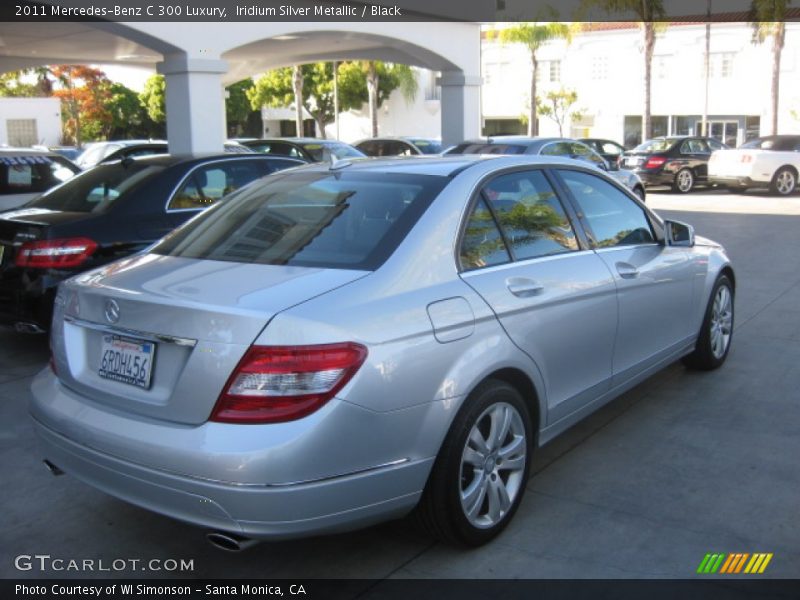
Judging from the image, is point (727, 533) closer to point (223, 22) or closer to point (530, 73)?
point (223, 22)

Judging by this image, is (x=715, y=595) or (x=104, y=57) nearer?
→ (x=715, y=595)

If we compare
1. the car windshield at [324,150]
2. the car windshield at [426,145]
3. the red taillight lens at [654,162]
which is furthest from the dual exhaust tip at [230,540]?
the red taillight lens at [654,162]

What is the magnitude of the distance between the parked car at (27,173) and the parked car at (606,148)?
15.5m

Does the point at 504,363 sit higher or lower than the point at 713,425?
higher

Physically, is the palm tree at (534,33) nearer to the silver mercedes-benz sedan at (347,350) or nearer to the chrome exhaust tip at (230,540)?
the silver mercedes-benz sedan at (347,350)

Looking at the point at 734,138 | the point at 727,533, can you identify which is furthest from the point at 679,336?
the point at 734,138

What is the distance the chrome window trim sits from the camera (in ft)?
10.1

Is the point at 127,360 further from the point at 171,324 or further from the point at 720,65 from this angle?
the point at 720,65

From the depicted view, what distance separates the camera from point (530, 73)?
152ft

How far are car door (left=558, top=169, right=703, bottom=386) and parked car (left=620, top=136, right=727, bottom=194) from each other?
18.3 meters

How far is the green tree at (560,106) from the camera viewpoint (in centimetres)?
4459

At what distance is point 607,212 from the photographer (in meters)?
4.89

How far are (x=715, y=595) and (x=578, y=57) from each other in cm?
4458

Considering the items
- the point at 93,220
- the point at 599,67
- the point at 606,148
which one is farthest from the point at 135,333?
the point at 599,67
